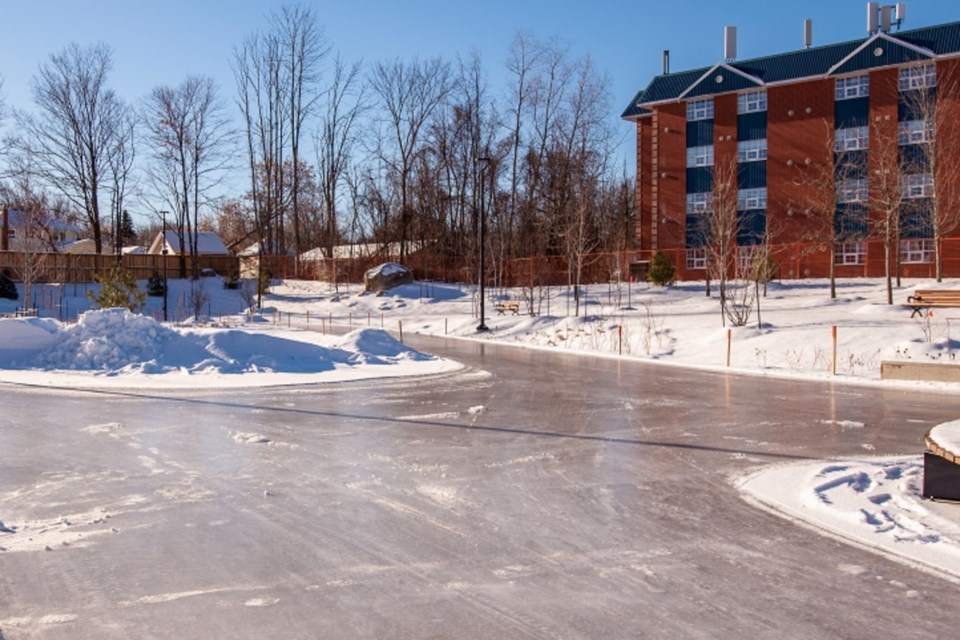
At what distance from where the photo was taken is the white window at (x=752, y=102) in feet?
176

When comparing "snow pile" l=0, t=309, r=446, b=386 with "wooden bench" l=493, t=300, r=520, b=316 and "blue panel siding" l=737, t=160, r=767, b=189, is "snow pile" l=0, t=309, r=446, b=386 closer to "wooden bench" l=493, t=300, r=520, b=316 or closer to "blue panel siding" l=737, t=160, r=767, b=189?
"wooden bench" l=493, t=300, r=520, b=316

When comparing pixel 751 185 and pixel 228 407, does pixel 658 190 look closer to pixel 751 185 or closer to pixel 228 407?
pixel 751 185

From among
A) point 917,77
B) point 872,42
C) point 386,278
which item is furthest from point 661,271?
point 386,278

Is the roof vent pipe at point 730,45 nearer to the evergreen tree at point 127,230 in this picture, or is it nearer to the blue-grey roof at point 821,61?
the blue-grey roof at point 821,61

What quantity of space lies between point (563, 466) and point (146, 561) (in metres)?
4.78

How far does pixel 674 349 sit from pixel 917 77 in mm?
29990

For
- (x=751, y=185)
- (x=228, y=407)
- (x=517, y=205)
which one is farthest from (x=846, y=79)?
(x=228, y=407)

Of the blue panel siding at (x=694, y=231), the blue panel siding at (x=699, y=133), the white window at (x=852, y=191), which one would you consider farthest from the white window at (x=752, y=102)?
the white window at (x=852, y=191)

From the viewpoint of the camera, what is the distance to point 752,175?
5381 centimetres

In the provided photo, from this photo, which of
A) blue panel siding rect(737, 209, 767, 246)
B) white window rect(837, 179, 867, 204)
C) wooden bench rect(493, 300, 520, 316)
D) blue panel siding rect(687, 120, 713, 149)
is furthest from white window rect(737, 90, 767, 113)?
wooden bench rect(493, 300, 520, 316)

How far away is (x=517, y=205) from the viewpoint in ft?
223

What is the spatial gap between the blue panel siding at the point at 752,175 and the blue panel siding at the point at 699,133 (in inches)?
123

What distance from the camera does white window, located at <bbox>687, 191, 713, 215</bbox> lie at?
55.0 metres

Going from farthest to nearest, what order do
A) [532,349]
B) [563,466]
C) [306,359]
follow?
1. [532,349]
2. [306,359]
3. [563,466]
